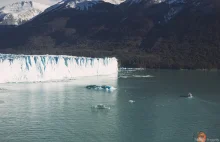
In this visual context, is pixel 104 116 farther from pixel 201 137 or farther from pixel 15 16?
pixel 15 16

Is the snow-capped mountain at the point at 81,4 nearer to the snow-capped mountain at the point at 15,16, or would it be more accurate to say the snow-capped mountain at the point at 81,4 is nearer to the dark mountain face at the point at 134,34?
the dark mountain face at the point at 134,34


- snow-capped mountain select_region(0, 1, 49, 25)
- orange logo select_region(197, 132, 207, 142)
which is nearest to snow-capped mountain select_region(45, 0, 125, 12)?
snow-capped mountain select_region(0, 1, 49, 25)

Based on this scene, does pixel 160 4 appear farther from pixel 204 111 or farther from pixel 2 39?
pixel 204 111

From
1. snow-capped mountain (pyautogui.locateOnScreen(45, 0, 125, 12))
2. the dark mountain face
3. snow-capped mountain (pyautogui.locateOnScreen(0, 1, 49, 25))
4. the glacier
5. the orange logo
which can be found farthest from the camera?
snow-capped mountain (pyautogui.locateOnScreen(0, 1, 49, 25))

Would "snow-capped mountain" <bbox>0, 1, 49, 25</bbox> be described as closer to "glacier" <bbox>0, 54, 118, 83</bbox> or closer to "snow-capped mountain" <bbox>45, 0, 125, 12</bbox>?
"snow-capped mountain" <bbox>45, 0, 125, 12</bbox>

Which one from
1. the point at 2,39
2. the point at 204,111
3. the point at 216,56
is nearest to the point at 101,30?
the point at 2,39

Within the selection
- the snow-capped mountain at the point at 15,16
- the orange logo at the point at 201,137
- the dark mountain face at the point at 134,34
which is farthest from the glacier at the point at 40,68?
the snow-capped mountain at the point at 15,16

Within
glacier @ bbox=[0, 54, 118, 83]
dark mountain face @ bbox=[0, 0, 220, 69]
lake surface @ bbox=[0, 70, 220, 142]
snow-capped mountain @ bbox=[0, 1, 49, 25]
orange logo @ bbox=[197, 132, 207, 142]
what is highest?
snow-capped mountain @ bbox=[0, 1, 49, 25]
